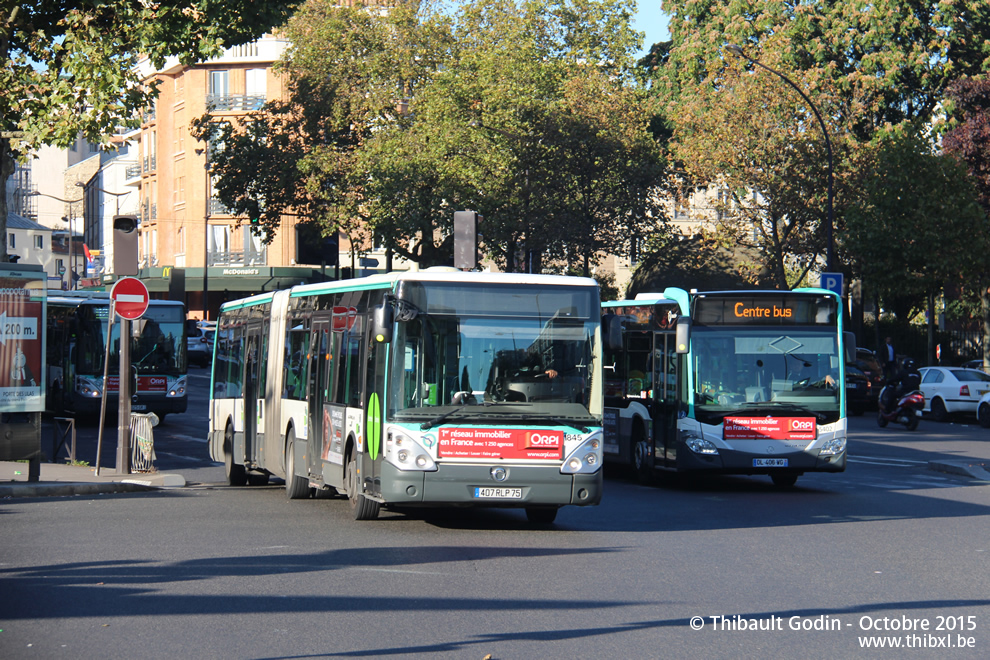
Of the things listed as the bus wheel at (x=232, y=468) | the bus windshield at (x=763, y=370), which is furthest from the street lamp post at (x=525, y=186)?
the bus windshield at (x=763, y=370)

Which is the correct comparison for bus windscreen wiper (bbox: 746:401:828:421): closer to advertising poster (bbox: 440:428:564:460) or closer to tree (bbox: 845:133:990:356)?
advertising poster (bbox: 440:428:564:460)

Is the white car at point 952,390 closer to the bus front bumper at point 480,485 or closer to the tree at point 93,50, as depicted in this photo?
the tree at point 93,50

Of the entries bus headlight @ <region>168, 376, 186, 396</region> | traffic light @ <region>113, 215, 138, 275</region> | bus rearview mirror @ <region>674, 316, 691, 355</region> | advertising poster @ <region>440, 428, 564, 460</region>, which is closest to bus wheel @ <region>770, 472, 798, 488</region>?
bus rearview mirror @ <region>674, 316, 691, 355</region>

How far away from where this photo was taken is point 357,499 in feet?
46.9

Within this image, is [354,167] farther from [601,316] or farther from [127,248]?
[601,316]

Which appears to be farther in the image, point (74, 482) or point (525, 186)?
point (525, 186)

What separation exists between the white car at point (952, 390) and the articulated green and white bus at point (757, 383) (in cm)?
1830

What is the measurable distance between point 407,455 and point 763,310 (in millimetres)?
7128

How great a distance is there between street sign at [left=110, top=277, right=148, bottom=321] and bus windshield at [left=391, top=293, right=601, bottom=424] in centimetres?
734

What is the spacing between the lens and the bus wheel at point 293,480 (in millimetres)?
16906

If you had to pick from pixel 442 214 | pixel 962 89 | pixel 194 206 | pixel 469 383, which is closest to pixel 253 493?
pixel 469 383

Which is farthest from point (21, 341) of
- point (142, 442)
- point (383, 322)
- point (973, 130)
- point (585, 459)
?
point (973, 130)

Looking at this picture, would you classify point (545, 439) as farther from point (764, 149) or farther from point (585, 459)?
point (764, 149)

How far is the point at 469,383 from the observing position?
13.1m
